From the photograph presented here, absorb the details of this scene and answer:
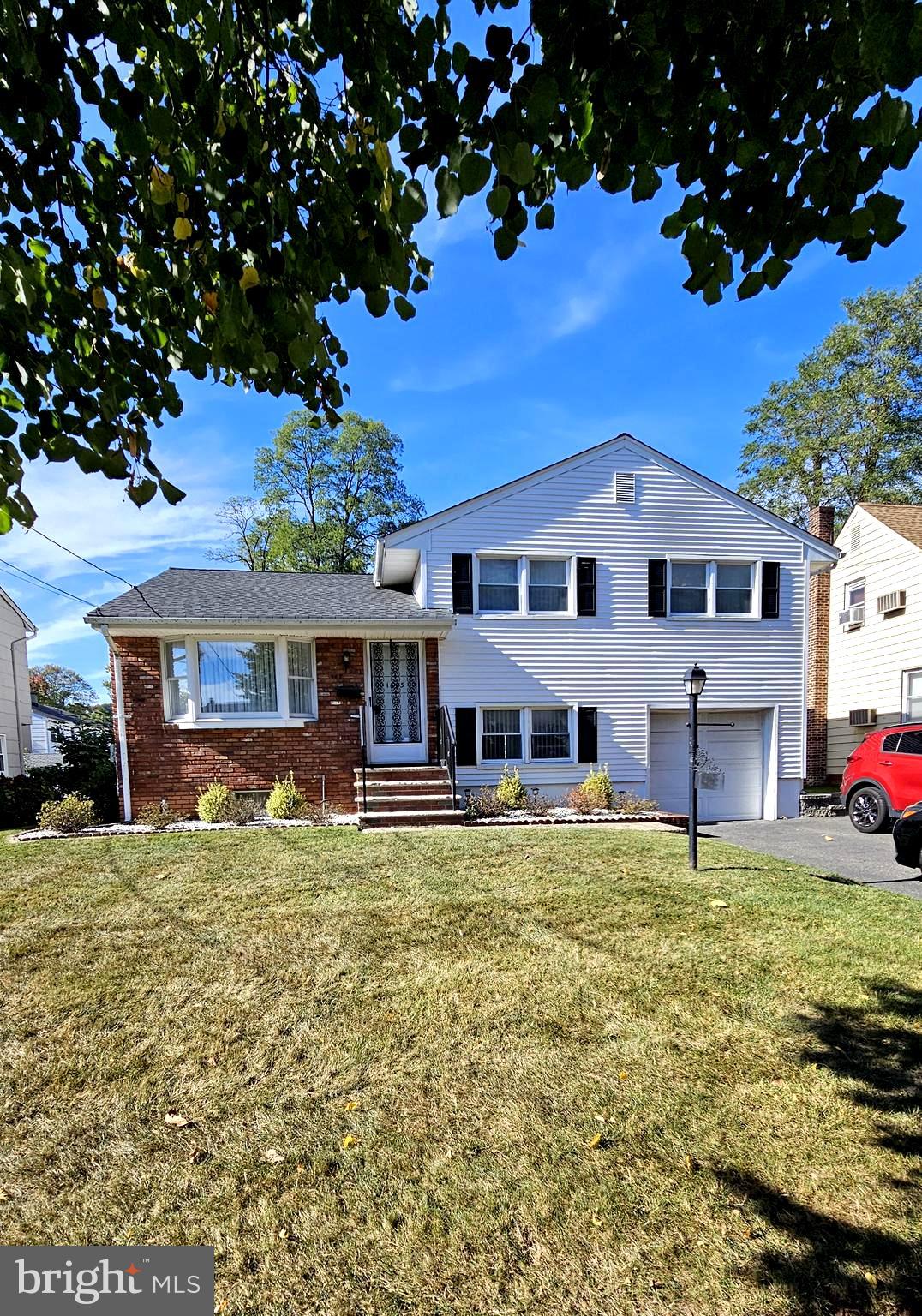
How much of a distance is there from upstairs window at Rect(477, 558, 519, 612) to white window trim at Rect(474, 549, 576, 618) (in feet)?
0.16

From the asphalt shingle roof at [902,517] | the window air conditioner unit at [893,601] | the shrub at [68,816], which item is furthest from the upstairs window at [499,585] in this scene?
the asphalt shingle roof at [902,517]

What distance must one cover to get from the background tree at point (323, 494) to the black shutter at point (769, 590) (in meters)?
16.7

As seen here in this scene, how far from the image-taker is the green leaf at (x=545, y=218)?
2711 mm

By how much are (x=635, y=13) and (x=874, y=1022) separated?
524cm

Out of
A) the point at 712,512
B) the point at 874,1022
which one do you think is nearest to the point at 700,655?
the point at 712,512

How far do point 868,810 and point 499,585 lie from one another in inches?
312

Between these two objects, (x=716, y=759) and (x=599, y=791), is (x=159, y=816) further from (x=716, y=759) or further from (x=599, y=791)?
(x=716, y=759)

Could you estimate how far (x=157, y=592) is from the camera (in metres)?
11.2

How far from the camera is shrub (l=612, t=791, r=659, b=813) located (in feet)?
37.0

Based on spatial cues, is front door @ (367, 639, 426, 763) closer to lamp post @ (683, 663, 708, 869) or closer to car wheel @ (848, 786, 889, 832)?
lamp post @ (683, 663, 708, 869)

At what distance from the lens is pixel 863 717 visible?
14.8 meters

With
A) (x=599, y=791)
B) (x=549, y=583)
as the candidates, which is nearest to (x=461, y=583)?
(x=549, y=583)

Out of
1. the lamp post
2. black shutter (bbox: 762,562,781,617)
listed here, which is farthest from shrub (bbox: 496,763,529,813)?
black shutter (bbox: 762,562,781,617)

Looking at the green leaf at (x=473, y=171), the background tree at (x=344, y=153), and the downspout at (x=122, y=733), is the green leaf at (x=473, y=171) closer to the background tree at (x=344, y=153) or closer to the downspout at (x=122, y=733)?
the background tree at (x=344, y=153)
